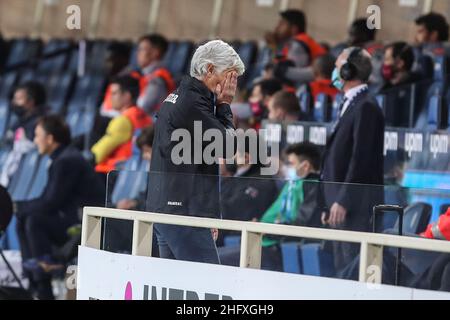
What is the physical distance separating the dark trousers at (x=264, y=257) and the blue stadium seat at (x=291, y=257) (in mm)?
37

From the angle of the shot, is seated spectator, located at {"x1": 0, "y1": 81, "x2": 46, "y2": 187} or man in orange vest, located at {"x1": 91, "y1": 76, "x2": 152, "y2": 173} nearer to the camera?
man in orange vest, located at {"x1": 91, "y1": 76, "x2": 152, "y2": 173}

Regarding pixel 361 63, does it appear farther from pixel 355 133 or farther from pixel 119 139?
pixel 119 139

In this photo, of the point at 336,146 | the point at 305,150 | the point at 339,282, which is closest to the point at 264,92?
the point at 305,150

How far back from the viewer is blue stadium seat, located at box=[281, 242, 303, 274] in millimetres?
5723

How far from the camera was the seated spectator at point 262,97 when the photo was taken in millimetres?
10094

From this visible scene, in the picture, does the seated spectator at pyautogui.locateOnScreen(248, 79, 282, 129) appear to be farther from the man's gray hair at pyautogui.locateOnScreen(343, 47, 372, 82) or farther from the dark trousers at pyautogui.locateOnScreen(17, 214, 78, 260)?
the man's gray hair at pyautogui.locateOnScreen(343, 47, 372, 82)

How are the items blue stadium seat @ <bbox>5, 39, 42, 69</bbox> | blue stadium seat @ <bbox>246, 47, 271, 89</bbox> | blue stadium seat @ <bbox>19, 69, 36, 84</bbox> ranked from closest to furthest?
blue stadium seat @ <bbox>246, 47, 271, 89</bbox> → blue stadium seat @ <bbox>19, 69, 36, 84</bbox> → blue stadium seat @ <bbox>5, 39, 42, 69</bbox>

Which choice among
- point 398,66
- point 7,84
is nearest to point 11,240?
point 398,66

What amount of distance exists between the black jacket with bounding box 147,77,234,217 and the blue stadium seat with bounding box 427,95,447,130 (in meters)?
3.14

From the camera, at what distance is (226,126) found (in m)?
6.01

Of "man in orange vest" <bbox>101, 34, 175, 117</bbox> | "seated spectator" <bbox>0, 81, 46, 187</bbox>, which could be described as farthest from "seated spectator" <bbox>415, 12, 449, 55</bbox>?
"seated spectator" <bbox>0, 81, 46, 187</bbox>

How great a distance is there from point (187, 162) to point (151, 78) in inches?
234
